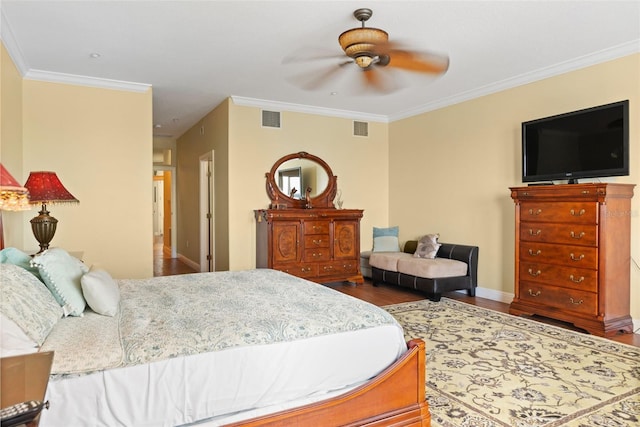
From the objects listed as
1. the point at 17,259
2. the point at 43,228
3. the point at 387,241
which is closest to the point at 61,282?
the point at 17,259

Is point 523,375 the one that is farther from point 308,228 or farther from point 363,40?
point 308,228

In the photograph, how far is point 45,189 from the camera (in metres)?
3.39

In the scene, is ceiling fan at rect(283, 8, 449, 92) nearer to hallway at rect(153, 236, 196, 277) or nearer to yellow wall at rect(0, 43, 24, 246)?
yellow wall at rect(0, 43, 24, 246)

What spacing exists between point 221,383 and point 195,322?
36 centimetres

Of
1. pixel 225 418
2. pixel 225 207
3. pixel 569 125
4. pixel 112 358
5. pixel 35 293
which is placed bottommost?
pixel 225 418

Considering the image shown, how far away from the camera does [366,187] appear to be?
266 inches

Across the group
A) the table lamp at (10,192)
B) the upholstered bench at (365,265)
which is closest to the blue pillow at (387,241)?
the upholstered bench at (365,265)

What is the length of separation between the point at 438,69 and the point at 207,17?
182 cm

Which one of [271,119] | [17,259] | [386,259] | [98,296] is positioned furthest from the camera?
[271,119]

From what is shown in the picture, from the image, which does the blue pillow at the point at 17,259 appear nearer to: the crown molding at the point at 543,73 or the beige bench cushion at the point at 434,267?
the beige bench cushion at the point at 434,267

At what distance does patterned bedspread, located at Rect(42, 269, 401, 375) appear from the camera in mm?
1601

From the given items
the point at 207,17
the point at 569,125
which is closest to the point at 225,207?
the point at 207,17

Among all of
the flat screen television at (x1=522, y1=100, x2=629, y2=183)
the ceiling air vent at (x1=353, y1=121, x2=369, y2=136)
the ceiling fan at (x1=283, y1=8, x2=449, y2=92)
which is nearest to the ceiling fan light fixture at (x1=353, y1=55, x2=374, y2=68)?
the ceiling fan at (x1=283, y1=8, x2=449, y2=92)

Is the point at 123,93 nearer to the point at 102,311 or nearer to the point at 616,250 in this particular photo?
the point at 102,311
